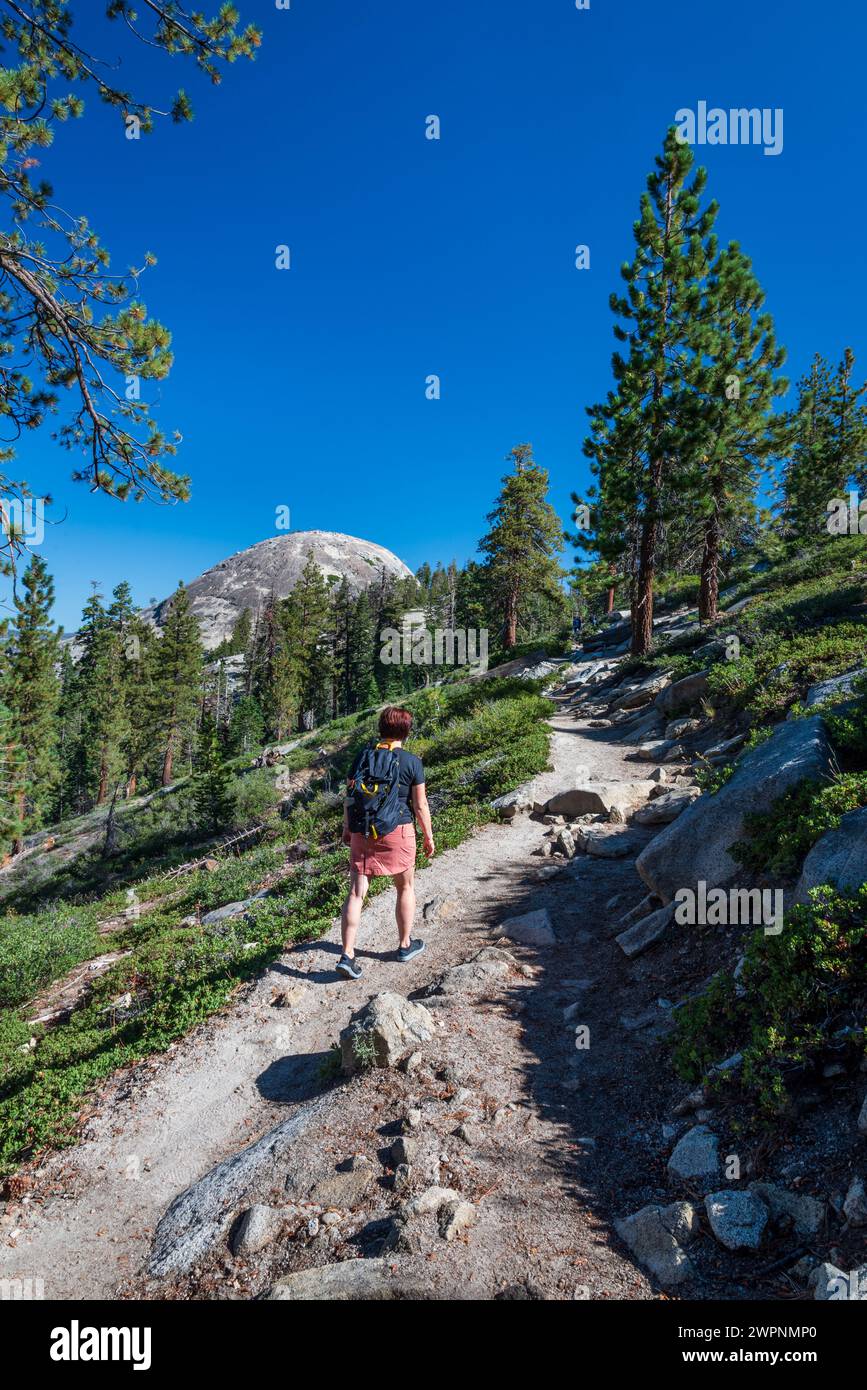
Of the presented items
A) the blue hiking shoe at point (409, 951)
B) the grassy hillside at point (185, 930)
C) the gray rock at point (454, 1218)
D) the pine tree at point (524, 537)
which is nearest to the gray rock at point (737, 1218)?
the gray rock at point (454, 1218)

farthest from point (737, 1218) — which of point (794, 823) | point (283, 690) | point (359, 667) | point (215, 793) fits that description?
point (359, 667)

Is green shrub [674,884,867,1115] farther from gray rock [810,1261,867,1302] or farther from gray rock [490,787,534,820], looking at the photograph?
gray rock [490,787,534,820]

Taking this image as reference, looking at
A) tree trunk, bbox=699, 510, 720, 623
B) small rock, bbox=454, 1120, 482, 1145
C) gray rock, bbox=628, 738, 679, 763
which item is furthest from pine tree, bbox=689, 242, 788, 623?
small rock, bbox=454, 1120, 482, 1145

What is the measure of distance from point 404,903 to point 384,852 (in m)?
0.79

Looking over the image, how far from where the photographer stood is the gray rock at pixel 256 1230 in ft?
12.0

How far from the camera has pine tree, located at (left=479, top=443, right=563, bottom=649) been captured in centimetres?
3741

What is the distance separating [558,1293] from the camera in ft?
9.57

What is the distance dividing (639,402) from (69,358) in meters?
20.2

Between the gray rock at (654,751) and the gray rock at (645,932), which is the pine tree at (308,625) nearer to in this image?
the gray rock at (654,751)

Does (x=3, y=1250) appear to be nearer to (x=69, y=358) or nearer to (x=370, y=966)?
(x=370, y=966)

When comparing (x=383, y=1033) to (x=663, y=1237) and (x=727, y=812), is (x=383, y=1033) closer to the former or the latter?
(x=663, y=1237)

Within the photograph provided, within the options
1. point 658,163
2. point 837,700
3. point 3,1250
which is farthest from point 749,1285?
point 658,163

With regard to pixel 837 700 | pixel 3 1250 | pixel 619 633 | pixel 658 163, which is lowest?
pixel 3 1250

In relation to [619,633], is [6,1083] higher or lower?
lower
